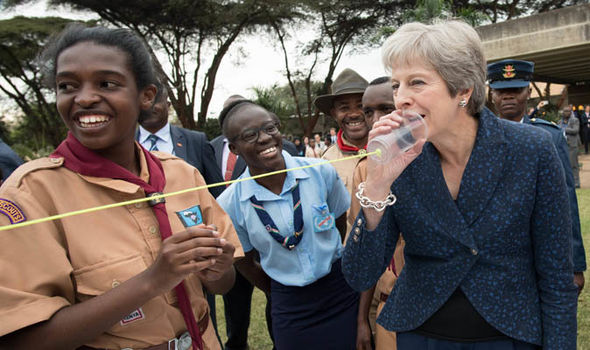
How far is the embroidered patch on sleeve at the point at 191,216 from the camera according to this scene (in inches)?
67.1

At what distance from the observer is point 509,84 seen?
3.70 m

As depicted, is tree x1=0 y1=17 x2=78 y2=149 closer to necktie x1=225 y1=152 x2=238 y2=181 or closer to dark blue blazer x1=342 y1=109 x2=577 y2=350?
necktie x1=225 y1=152 x2=238 y2=181

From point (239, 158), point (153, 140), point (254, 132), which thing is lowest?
point (239, 158)

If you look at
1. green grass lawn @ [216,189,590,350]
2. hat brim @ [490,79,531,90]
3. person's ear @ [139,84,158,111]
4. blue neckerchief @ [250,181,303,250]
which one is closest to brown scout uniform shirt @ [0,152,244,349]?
person's ear @ [139,84,158,111]

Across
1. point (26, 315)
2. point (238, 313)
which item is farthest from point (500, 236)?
point (238, 313)

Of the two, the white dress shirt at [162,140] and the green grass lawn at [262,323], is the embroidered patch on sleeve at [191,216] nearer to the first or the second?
the white dress shirt at [162,140]

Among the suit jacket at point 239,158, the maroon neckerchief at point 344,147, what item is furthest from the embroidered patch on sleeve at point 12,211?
the suit jacket at point 239,158

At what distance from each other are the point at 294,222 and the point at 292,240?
0.36ft

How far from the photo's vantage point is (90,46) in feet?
5.23

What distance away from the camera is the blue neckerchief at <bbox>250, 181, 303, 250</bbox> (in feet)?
8.71

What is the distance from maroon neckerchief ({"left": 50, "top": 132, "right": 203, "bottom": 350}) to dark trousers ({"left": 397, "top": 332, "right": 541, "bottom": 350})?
0.83 m

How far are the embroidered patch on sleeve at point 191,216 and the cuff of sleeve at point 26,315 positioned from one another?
1.71 ft

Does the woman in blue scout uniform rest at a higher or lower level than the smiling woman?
lower

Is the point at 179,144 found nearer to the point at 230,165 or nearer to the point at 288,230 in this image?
the point at 230,165
